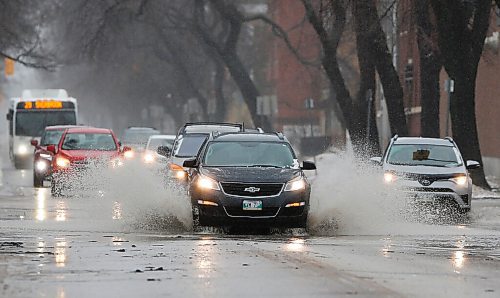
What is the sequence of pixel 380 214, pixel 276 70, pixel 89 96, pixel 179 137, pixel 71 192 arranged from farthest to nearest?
pixel 89 96 → pixel 276 70 → pixel 71 192 → pixel 179 137 → pixel 380 214

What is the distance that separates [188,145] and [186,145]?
4cm

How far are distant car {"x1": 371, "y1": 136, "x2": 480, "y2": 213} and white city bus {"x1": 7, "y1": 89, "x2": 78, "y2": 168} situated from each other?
27005 millimetres

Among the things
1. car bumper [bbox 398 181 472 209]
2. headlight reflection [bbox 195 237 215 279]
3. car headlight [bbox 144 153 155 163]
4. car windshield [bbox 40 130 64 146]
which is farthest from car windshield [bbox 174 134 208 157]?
car windshield [bbox 40 130 64 146]

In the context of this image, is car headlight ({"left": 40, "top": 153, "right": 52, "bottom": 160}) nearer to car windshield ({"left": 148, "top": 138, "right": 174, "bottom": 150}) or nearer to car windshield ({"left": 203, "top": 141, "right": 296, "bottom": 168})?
car windshield ({"left": 148, "top": 138, "right": 174, "bottom": 150})

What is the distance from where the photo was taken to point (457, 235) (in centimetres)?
1966

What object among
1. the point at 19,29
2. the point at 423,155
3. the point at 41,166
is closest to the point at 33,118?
the point at 19,29

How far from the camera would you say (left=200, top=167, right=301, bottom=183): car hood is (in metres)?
19.2

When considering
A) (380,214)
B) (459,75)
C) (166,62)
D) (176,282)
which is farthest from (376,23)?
(166,62)

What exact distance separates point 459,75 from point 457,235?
1614cm

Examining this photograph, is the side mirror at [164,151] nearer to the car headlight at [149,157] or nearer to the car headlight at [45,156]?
the car headlight at [149,157]

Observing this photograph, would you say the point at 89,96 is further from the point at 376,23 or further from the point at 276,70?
the point at 376,23

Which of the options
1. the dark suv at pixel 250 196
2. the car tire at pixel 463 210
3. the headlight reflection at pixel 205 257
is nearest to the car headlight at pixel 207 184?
the dark suv at pixel 250 196

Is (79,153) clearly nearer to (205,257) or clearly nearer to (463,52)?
(463,52)

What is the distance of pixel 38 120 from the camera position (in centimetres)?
5241
